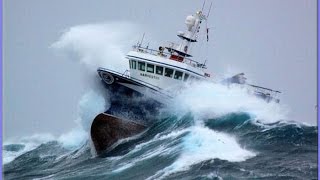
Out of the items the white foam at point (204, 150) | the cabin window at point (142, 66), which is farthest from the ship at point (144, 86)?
the white foam at point (204, 150)

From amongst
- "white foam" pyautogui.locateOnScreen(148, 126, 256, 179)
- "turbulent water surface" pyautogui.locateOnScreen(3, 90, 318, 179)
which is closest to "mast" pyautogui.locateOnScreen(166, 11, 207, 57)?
"turbulent water surface" pyautogui.locateOnScreen(3, 90, 318, 179)

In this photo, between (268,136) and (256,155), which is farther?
(268,136)

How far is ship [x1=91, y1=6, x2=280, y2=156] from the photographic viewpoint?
794 inches

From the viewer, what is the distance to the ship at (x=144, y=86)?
20.2 meters

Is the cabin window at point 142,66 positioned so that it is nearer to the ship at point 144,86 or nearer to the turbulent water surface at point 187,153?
the ship at point 144,86

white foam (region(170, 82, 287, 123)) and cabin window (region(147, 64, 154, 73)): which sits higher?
cabin window (region(147, 64, 154, 73))

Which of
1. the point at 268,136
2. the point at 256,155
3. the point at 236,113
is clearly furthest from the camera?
the point at 236,113

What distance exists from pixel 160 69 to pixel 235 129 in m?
3.08

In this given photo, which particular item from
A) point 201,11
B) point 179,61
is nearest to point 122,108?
point 179,61

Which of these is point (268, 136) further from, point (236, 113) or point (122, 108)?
point (122, 108)

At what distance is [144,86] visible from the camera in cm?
2016

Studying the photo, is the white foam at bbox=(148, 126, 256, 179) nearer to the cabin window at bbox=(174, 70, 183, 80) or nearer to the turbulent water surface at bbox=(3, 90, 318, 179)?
the turbulent water surface at bbox=(3, 90, 318, 179)

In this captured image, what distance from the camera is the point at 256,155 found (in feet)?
57.7

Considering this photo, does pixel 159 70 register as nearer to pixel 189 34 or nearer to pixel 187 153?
pixel 189 34
